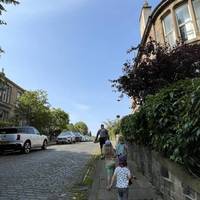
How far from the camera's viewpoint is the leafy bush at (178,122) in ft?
12.7

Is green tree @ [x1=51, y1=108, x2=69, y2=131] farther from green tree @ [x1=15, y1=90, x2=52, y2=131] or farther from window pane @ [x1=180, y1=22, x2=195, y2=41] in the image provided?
window pane @ [x1=180, y1=22, x2=195, y2=41]

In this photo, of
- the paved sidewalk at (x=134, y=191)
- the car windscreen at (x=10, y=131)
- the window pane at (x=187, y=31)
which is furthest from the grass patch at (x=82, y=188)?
the window pane at (x=187, y=31)

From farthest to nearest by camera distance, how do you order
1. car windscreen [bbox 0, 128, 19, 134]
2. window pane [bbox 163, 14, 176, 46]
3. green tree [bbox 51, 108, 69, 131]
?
1. green tree [bbox 51, 108, 69, 131]
2. car windscreen [bbox 0, 128, 19, 134]
3. window pane [bbox 163, 14, 176, 46]

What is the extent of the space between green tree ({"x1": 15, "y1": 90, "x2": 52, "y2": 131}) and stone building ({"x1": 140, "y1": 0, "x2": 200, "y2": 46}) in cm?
1860

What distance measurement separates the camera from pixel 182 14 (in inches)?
673

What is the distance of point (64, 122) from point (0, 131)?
39409mm

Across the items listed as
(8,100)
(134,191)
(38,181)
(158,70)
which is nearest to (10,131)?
(38,181)

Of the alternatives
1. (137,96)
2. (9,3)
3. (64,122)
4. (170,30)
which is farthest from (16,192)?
(64,122)

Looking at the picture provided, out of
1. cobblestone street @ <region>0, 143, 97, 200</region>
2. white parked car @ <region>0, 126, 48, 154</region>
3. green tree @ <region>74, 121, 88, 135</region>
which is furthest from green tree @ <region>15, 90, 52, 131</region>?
green tree @ <region>74, 121, 88, 135</region>

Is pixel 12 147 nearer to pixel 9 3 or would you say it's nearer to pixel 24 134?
pixel 24 134

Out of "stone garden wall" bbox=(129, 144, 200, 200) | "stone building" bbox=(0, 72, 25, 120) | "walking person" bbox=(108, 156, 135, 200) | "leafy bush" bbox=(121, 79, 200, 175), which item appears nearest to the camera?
"leafy bush" bbox=(121, 79, 200, 175)

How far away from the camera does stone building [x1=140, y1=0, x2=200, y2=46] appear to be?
16.0 m

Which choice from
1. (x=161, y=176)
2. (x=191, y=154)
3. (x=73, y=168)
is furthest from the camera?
(x=73, y=168)

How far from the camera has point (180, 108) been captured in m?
4.88
